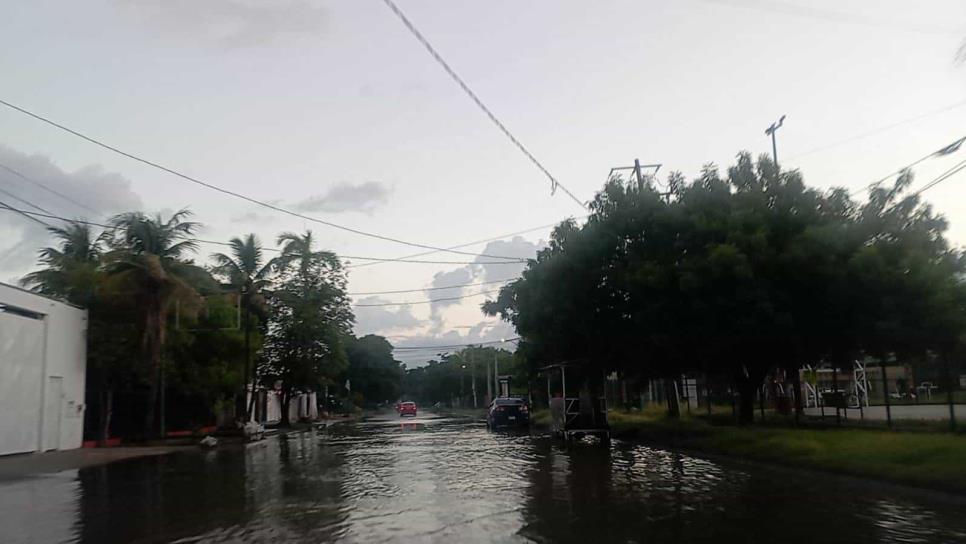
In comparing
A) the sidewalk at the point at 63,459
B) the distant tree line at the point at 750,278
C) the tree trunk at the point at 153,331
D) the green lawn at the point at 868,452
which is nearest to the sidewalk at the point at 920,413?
the distant tree line at the point at 750,278

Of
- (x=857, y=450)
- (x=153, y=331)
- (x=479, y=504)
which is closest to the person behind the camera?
(x=479, y=504)

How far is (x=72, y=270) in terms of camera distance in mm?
33062

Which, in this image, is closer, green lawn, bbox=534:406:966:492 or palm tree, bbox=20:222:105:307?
green lawn, bbox=534:406:966:492

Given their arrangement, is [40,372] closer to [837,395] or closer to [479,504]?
[479,504]

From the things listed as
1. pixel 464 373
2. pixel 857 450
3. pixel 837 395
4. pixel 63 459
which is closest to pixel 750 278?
pixel 857 450

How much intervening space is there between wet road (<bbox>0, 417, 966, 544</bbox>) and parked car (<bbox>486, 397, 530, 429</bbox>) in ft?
67.5

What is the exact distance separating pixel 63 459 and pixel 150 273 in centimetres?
810

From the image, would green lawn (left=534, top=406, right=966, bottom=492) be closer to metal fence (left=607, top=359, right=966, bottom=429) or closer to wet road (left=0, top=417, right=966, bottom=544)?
wet road (left=0, top=417, right=966, bottom=544)

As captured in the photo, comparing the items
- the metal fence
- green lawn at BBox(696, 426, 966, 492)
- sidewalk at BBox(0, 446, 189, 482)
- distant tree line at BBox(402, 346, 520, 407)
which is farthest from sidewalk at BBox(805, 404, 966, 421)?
distant tree line at BBox(402, 346, 520, 407)

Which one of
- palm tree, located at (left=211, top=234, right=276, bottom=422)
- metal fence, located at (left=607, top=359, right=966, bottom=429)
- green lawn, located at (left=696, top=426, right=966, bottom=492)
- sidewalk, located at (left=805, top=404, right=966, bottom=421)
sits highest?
palm tree, located at (left=211, top=234, right=276, bottom=422)

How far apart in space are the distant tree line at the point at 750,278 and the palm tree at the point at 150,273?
13980 mm

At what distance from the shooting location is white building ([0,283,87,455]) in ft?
83.6

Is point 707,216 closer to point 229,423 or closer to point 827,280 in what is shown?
point 827,280

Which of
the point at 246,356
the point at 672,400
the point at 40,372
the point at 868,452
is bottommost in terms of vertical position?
the point at 868,452
